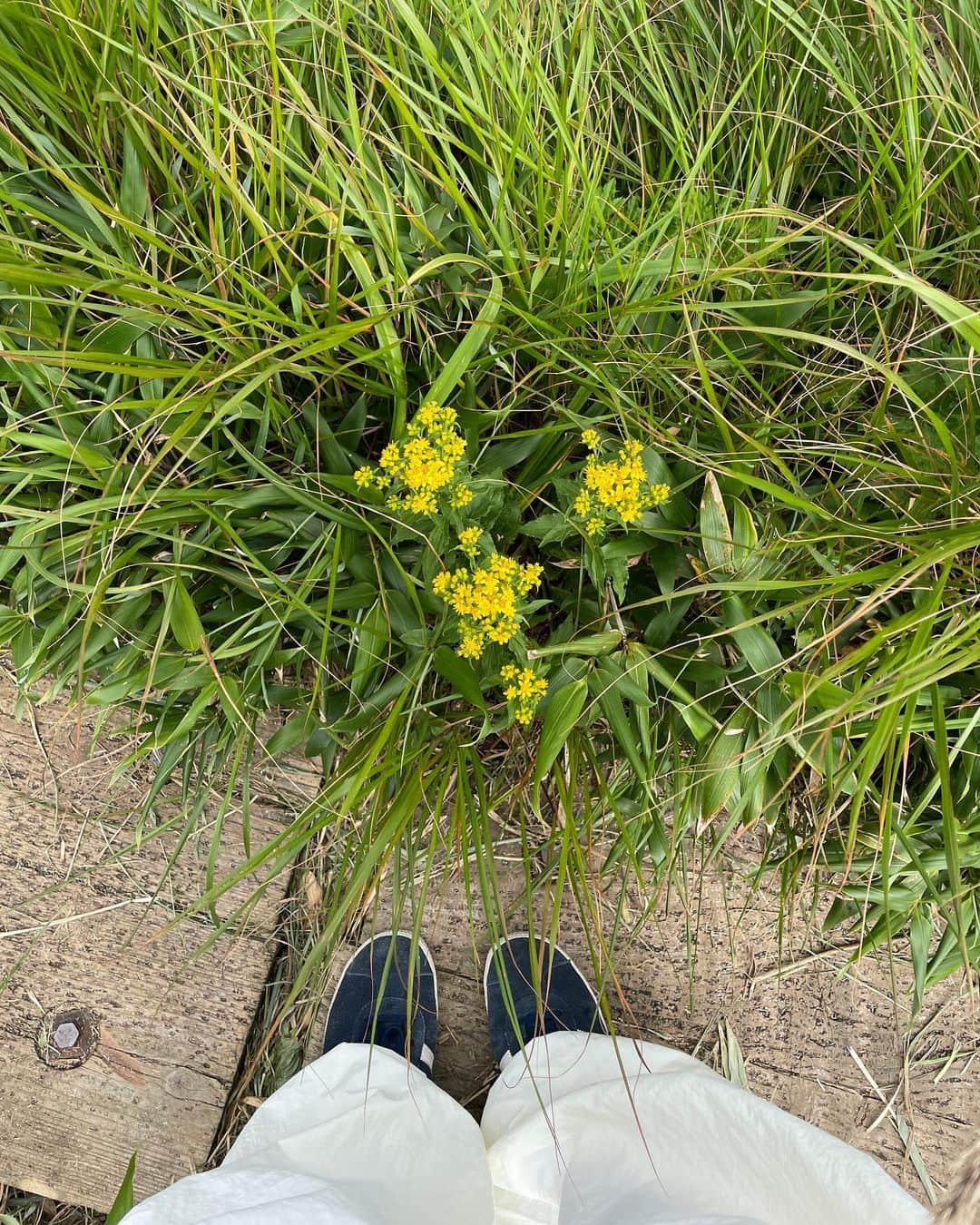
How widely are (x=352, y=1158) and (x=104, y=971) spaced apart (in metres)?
0.50

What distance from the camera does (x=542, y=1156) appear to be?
1.10m

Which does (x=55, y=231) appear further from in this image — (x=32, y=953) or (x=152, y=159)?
(x=32, y=953)

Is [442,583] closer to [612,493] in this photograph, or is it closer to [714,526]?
[612,493]

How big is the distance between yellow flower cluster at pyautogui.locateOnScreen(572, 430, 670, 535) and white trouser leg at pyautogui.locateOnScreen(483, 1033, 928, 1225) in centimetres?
66

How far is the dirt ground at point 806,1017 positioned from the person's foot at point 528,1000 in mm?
69

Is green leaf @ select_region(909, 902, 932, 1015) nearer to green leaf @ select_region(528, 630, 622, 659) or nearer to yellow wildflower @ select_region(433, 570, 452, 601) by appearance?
green leaf @ select_region(528, 630, 622, 659)

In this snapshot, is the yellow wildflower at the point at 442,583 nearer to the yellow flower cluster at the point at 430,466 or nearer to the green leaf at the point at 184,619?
the yellow flower cluster at the point at 430,466

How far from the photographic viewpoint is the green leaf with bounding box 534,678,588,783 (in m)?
0.87

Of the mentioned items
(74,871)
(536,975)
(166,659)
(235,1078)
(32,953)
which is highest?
(166,659)

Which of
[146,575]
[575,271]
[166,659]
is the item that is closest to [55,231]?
[146,575]

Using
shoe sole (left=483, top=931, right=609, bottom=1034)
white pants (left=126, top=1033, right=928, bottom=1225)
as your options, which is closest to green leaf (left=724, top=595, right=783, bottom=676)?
white pants (left=126, top=1033, right=928, bottom=1225)

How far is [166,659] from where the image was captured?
104cm

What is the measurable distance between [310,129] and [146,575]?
630 mm

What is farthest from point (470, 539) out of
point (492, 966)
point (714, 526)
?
point (492, 966)
